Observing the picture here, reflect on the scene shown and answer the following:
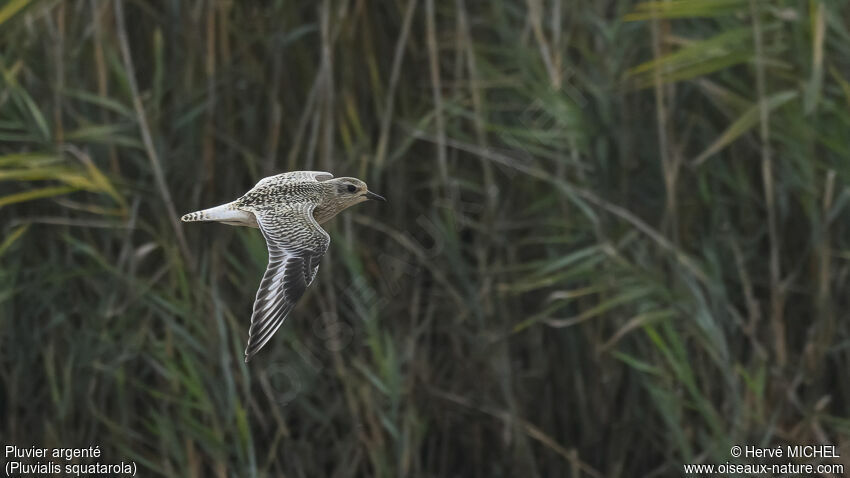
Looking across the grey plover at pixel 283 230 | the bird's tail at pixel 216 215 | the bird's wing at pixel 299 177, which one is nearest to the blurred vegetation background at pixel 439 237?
the bird's wing at pixel 299 177

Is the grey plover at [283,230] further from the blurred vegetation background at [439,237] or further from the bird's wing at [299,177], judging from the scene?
the blurred vegetation background at [439,237]

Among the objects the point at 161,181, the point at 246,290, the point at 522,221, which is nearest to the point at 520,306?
the point at 522,221

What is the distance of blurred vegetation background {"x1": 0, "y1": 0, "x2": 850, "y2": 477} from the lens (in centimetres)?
271

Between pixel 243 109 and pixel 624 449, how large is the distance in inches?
43.8

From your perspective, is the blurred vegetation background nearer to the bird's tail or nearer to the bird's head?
the bird's head

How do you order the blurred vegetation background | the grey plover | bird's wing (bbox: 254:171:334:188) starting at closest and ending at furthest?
the grey plover
bird's wing (bbox: 254:171:334:188)
the blurred vegetation background

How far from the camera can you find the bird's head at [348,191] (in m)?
1.95

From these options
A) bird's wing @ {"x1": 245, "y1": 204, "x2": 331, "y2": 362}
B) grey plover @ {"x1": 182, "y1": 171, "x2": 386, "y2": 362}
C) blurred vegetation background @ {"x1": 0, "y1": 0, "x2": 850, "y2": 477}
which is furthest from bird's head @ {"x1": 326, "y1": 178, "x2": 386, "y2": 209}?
blurred vegetation background @ {"x1": 0, "y1": 0, "x2": 850, "y2": 477}

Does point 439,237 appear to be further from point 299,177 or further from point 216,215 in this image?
point 216,215

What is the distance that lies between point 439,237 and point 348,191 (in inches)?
31.9

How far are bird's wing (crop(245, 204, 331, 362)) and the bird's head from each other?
0.20 metres

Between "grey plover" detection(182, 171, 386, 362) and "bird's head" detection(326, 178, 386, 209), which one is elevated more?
"bird's head" detection(326, 178, 386, 209)

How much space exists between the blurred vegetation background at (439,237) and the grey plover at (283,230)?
76 cm

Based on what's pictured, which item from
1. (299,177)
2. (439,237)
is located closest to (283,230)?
(299,177)
